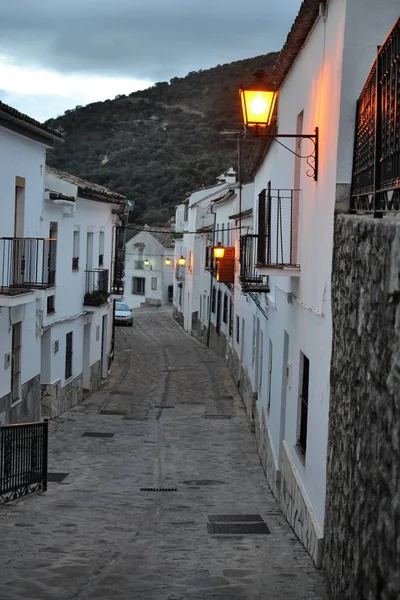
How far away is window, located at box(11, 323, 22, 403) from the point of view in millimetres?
16719

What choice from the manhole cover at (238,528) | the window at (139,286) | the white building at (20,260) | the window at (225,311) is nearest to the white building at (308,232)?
the manhole cover at (238,528)

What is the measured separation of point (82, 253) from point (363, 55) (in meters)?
16.1

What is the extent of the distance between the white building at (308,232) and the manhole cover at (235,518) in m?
0.42

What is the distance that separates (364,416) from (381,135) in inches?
82.1

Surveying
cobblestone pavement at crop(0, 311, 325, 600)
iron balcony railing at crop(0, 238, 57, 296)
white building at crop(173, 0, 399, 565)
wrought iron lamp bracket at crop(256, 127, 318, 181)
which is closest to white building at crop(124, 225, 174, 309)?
cobblestone pavement at crop(0, 311, 325, 600)

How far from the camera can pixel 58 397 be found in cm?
2106

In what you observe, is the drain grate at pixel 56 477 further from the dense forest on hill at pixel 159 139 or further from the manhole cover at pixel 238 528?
the dense forest on hill at pixel 159 139

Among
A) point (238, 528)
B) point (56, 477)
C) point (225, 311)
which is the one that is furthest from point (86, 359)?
point (238, 528)

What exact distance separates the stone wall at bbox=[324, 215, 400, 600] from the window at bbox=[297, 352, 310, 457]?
8.96 ft

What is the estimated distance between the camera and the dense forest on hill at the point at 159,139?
267ft

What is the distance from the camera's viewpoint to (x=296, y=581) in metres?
7.68

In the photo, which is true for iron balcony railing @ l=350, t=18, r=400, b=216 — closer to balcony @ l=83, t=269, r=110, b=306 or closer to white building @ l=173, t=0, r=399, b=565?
white building @ l=173, t=0, r=399, b=565

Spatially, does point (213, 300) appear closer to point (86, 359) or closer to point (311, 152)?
point (86, 359)

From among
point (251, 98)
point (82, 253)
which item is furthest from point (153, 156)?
point (251, 98)
